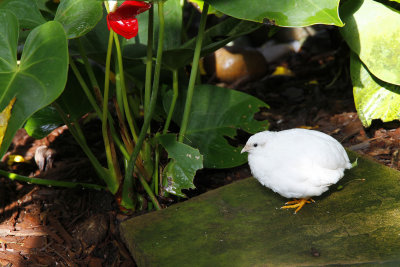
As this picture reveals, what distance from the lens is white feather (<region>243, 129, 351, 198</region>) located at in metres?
1.75

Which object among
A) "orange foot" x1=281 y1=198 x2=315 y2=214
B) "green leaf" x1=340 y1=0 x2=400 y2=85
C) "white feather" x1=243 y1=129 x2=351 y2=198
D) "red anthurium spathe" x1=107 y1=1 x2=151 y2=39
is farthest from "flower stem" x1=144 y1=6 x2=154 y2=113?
"green leaf" x1=340 y1=0 x2=400 y2=85

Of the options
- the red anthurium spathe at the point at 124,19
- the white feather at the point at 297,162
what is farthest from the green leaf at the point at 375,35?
the red anthurium spathe at the point at 124,19

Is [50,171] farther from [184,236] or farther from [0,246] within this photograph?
[184,236]

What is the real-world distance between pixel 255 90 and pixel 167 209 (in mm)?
1583

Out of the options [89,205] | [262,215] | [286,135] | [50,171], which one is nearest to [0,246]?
[89,205]

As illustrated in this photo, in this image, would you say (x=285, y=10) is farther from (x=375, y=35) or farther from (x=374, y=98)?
(x=374, y=98)

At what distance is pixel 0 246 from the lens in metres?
2.01

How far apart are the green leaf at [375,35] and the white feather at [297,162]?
0.65 meters

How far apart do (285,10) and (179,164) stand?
771 mm

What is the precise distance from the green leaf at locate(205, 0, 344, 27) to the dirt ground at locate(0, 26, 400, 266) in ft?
3.03

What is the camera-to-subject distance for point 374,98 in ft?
7.78

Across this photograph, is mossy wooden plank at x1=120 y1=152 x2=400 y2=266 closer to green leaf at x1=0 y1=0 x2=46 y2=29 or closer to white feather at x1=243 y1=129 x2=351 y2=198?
white feather at x1=243 y1=129 x2=351 y2=198

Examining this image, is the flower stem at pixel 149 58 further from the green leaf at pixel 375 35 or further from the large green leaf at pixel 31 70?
the green leaf at pixel 375 35

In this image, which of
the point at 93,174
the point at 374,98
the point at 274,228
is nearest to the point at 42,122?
the point at 93,174
